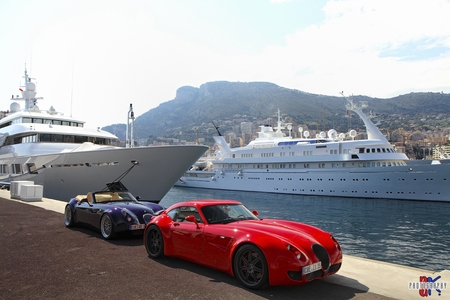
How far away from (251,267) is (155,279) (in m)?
1.42

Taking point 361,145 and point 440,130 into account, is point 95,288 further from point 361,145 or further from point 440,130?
point 440,130

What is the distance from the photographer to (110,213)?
7633 mm

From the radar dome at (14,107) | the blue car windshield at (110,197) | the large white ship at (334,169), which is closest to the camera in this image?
the blue car windshield at (110,197)

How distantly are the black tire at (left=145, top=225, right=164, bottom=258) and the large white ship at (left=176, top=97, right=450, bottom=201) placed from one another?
37325 millimetres

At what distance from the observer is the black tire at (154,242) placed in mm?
5934

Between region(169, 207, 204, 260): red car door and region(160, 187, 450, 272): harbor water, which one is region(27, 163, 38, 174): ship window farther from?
region(169, 207, 204, 260): red car door

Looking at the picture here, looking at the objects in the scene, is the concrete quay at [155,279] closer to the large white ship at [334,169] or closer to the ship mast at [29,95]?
the ship mast at [29,95]

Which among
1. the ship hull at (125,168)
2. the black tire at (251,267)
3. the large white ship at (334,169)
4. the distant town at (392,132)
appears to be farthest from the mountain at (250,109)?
the black tire at (251,267)

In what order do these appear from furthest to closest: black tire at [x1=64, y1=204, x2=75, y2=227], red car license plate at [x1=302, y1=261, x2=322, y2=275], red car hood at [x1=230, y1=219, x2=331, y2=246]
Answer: black tire at [x1=64, y1=204, x2=75, y2=227], red car hood at [x1=230, y1=219, x2=331, y2=246], red car license plate at [x1=302, y1=261, x2=322, y2=275]

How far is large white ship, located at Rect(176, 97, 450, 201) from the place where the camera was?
1438 inches

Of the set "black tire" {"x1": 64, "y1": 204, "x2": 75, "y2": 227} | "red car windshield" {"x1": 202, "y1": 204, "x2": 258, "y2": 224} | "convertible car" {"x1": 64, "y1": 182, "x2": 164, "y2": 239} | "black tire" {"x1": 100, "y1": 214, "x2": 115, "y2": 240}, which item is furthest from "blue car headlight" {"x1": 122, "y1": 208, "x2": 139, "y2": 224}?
"red car windshield" {"x1": 202, "y1": 204, "x2": 258, "y2": 224}

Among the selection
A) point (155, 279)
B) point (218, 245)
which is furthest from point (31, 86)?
point (218, 245)

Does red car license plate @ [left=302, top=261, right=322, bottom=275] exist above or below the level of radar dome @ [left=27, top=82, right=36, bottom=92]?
below

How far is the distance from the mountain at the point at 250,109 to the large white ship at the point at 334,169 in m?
56.6
